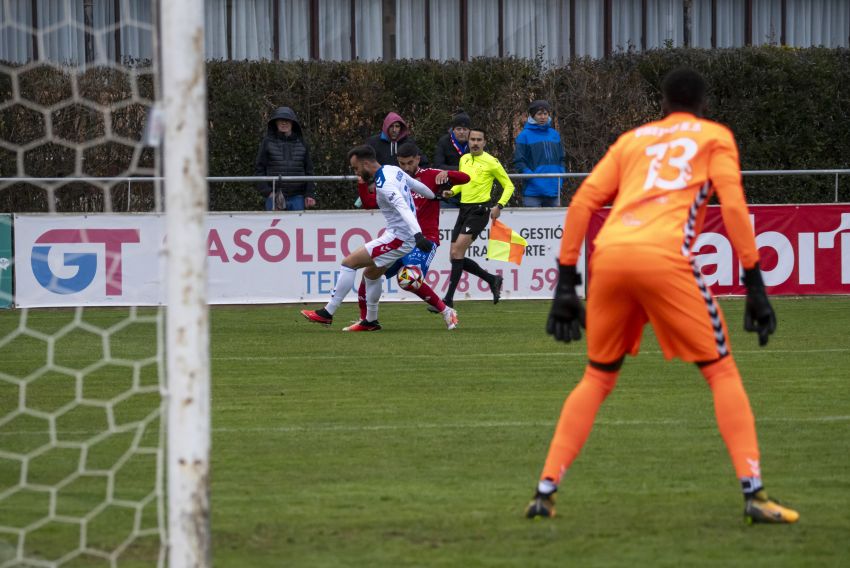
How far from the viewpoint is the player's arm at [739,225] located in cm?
552

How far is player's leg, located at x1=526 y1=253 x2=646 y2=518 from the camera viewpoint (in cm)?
566

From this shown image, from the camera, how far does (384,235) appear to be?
543 inches

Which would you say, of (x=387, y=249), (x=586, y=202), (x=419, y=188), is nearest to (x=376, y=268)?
(x=387, y=249)

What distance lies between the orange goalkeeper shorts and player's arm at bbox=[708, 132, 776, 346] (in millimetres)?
157

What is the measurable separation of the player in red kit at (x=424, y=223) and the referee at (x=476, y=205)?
998 mm

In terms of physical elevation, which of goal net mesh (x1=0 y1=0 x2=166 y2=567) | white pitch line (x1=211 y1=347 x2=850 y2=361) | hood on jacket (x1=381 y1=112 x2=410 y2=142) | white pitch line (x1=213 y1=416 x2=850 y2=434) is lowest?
white pitch line (x1=211 y1=347 x2=850 y2=361)

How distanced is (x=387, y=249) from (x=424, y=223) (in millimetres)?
1287

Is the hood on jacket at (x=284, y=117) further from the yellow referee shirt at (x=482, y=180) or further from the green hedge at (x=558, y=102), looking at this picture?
the yellow referee shirt at (x=482, y=180)

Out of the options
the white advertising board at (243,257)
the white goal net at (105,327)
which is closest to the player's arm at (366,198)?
the white advertising board at (243,257)

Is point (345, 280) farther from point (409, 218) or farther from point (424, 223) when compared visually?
point (424, 223)

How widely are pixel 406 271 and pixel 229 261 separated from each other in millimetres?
3272

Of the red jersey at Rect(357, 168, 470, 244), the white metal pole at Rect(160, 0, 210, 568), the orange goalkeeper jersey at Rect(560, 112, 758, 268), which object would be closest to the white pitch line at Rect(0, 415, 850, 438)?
the orange goalkeeper jersey at Rect(560, 112, 758, 268)

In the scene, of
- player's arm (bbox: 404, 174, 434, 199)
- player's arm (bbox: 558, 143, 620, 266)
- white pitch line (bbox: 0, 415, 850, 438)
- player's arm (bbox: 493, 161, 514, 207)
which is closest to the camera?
player's arm (bbox: 558, 143, 620, 266)

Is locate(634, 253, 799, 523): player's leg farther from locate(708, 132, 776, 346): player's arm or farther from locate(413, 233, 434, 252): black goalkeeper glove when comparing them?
locate(413, 233, 434, 252): black goalkeeper glove
